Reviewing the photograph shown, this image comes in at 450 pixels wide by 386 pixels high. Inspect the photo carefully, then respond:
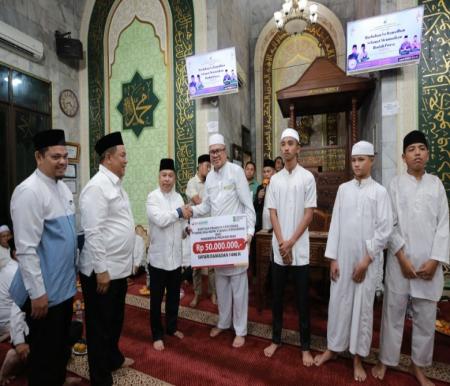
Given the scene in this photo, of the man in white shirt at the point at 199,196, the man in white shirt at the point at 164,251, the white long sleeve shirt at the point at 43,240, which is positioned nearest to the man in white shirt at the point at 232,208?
the man in white shirt at the point at 164,251

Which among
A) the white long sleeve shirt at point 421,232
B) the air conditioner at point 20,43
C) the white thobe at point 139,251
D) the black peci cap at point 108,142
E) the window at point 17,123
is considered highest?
the air conditioner at point 20,43

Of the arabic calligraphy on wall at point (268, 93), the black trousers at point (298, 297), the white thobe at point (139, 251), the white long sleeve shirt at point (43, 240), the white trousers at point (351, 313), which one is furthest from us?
Result: the arabic calligraphy on wall at point (268, 93)

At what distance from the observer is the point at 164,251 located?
244cm

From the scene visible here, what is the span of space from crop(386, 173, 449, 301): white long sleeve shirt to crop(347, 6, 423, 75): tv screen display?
2153 mm

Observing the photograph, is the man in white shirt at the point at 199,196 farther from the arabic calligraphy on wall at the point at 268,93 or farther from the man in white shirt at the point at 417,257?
the arabic calligraphy on wall at the point at 268,93

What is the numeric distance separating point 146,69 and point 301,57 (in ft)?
12.1

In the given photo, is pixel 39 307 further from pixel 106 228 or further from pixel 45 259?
pixel 106 228

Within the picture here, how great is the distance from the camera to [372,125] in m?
4.28

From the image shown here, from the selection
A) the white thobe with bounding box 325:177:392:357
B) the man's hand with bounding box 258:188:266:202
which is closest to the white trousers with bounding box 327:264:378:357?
the white thobe with bounding box 325:177:392:357

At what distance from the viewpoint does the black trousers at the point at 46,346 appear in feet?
5.11

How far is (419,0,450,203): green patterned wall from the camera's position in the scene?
137 inches

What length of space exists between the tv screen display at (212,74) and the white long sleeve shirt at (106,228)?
9.42ft

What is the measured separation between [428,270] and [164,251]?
197 cm

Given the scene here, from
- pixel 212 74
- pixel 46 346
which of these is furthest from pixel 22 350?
pixel 212 74
